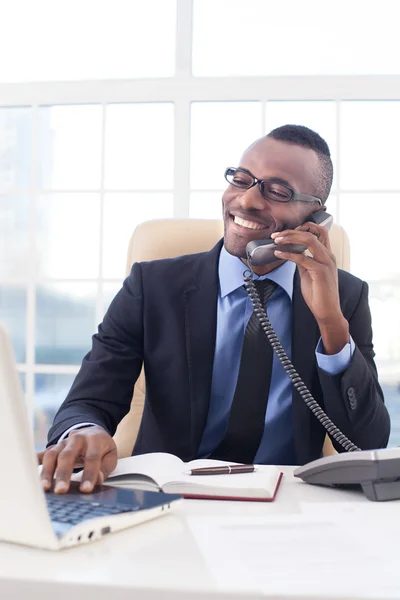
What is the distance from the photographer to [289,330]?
1.58 meters

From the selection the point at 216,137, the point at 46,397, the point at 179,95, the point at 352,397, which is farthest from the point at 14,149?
the point at 352,397

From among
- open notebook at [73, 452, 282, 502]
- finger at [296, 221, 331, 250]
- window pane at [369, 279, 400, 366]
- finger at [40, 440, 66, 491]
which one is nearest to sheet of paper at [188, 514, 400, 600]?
open notebook at [73, 452, 282, 502]

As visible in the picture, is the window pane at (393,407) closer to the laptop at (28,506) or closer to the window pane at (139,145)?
the window pane at (139,145)

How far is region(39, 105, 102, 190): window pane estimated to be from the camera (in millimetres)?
3355

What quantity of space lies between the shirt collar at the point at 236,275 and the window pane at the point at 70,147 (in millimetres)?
1820

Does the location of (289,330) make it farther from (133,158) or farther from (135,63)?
(135,63)

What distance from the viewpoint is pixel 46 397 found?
3479 millimetres

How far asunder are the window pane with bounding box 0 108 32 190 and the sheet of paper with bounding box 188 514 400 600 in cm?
300

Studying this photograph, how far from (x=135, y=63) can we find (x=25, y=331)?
146cm

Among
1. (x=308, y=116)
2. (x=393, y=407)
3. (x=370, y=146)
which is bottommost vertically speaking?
(x=393, y=407)

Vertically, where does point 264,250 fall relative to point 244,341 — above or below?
above

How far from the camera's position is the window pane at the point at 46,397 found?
3.33 m

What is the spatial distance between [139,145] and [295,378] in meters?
2.16

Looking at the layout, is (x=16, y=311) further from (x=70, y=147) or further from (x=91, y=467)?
(x=91, y=467)
